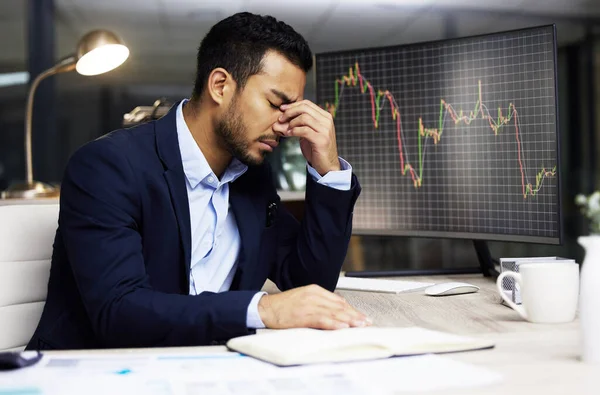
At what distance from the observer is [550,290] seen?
1.16 metres

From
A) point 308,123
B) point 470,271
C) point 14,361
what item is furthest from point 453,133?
point 14,361

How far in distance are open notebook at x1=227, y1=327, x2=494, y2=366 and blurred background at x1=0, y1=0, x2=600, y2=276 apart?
395 cm

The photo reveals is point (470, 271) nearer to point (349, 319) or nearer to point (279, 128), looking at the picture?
point (279, 128)

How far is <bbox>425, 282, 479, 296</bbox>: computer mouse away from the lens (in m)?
1.53

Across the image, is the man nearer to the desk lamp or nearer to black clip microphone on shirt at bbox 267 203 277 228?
black clip microphone on shirt at bbox 267 203 277 228

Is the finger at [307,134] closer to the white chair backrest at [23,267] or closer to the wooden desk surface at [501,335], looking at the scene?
the wooden desk surface at [501,335]

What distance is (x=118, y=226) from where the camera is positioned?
129 cm

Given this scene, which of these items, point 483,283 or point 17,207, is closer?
point 17,207

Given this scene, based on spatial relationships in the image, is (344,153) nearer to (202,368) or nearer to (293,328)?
(293,328)

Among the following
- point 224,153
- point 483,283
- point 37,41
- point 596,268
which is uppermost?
point 37,41

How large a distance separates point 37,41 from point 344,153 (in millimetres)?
4184

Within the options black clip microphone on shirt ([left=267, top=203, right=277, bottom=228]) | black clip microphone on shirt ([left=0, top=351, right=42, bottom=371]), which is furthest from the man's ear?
black clip microphone on shirt ([left=0, top=351, right=42, bottom=371])

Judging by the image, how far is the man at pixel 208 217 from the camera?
118 cm

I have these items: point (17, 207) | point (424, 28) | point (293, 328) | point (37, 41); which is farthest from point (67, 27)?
point (293, 328)
